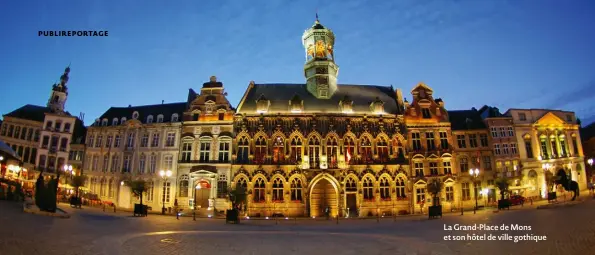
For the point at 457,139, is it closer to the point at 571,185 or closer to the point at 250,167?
the point at 571,185

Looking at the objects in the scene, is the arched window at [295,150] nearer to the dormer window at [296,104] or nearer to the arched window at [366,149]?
the dormer window at [296,104]

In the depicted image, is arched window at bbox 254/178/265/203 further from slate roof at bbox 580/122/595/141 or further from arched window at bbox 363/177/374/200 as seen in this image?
slate roof at bbox 580/122/595/141

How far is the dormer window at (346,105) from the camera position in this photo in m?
36.7

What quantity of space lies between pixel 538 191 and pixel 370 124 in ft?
78.6

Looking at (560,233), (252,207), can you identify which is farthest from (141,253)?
(252,207)

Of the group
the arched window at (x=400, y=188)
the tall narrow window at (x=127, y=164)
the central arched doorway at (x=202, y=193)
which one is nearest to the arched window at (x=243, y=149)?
the central arched doorway at (x=202, y=193)

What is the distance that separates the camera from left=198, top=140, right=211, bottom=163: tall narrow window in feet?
114

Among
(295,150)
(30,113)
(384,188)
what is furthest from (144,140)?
(384,188)

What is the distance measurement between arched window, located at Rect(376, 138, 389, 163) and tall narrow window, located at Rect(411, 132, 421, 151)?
12.1 feet

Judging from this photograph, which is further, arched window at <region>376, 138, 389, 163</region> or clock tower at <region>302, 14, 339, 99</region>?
clock tower at <region>302, 14, 339, 99</region>

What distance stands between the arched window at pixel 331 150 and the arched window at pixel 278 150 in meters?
5.11

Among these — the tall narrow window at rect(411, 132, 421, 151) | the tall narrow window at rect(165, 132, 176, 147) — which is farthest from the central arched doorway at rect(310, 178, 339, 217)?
the tall narrow window at rect(165, 132, 176, 147)

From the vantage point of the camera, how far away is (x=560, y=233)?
44.4 ft

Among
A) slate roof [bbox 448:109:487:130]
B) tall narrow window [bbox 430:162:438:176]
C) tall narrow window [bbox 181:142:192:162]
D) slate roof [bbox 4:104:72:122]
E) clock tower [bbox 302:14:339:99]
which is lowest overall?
tall narrow window [bbox 430:162:438:176]
